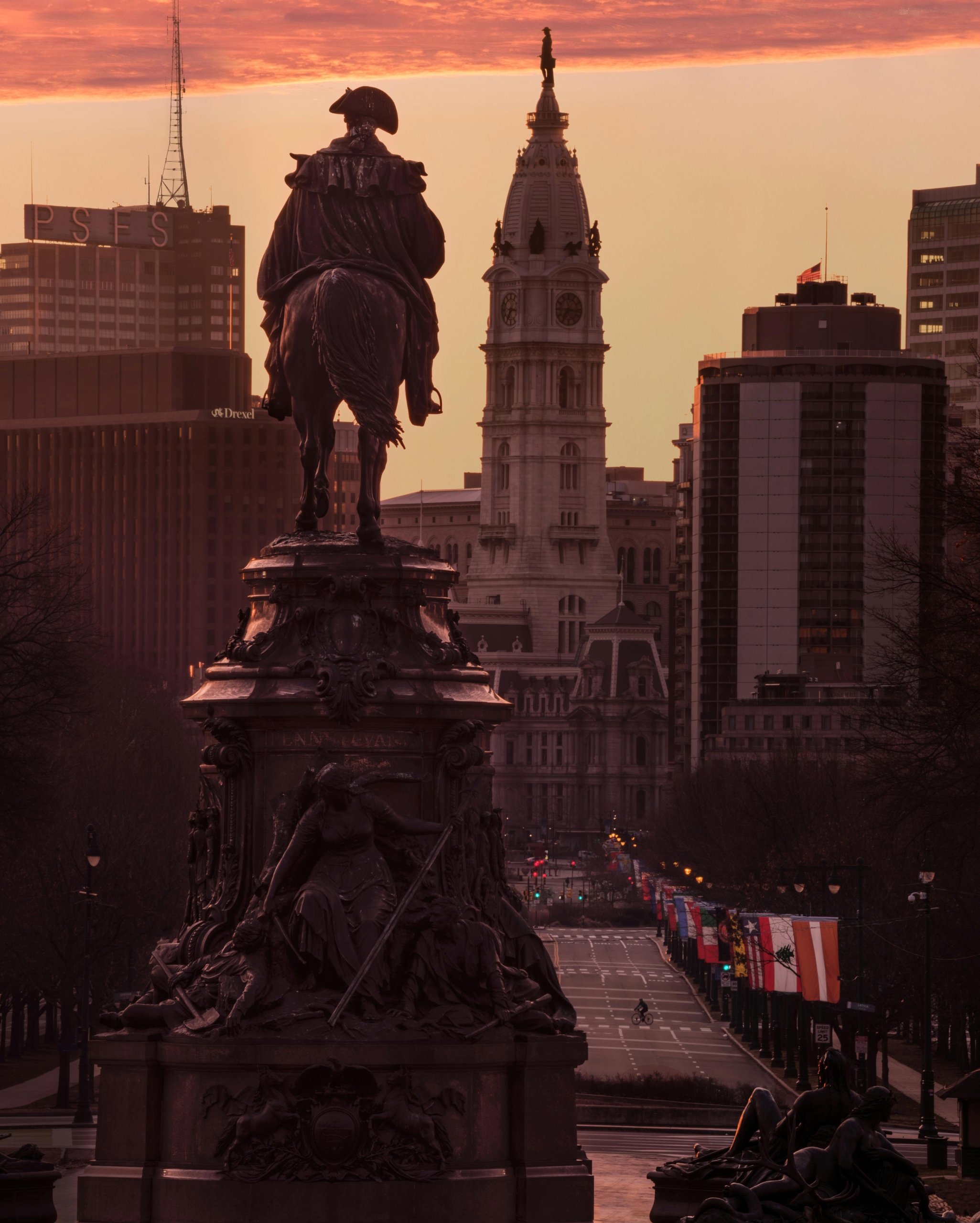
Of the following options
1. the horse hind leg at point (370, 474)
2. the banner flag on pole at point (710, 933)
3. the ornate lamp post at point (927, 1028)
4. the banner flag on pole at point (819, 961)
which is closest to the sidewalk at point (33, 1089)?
the banner flag on pole at point (819, 961)

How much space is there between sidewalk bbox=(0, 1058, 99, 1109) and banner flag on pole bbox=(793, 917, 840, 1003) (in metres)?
18.1

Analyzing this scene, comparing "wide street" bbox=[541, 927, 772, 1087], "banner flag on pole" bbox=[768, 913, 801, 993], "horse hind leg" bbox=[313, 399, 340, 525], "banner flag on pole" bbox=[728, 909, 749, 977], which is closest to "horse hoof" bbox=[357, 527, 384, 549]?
"horse hind leg" bbox=[313, 399, 340, 525]

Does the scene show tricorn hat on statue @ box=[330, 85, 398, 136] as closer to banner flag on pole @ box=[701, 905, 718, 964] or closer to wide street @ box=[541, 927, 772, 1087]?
wide street @ box=[541, 927, 772, 1087]

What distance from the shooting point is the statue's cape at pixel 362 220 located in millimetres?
40531

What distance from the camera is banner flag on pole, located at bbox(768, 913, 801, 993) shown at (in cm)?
8550

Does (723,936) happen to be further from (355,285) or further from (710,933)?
(355,285)

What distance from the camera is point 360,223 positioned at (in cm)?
4066

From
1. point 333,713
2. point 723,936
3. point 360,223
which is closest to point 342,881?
point 333,713

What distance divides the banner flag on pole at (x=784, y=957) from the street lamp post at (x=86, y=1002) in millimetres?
18198

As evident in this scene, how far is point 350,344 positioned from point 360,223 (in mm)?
1575

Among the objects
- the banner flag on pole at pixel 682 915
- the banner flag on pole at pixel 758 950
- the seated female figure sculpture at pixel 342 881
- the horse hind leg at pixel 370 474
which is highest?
the horse hind leg at pixel 370 474

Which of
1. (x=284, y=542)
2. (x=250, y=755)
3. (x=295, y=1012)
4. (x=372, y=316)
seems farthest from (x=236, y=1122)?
(x=372, y=316)

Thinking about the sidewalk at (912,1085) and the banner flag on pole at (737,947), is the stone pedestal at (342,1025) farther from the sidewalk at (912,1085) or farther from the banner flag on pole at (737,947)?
the banner flag on pole at (737,947)

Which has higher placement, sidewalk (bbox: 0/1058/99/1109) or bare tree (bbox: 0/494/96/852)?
bare tree (bbox: 0/494/96/852)
